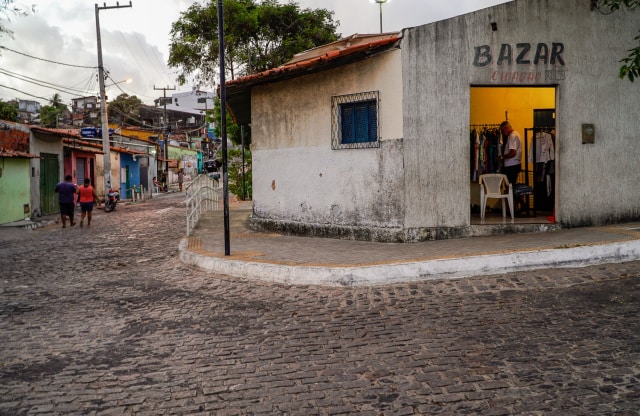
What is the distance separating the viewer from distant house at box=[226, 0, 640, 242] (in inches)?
370

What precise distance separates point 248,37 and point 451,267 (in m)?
22.1

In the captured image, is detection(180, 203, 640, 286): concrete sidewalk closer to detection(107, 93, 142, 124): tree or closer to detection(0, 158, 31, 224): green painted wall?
detection(0, 158, 31, 224): green painted wall

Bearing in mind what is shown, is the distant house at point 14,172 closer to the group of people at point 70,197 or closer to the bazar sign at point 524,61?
the group of people at point 70,197

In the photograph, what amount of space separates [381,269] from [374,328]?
2018 mm

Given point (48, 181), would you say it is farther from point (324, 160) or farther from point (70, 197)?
point (324, 160)

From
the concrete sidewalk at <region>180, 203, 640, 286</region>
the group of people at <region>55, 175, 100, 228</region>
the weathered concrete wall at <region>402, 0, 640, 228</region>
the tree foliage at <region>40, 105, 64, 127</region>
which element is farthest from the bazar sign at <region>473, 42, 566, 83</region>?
the tree foliage at <region>40, 105, 64, 127</region>

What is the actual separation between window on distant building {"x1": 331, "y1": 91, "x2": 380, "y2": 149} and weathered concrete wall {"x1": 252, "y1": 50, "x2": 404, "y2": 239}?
0.39 ft

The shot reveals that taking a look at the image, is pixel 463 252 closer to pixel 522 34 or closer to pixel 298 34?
pixel 522 34

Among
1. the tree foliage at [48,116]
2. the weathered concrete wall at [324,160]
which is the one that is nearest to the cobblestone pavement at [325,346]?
the weathered concrete wall at [324,160]

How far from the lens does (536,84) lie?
9727mm

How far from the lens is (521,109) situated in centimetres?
1273

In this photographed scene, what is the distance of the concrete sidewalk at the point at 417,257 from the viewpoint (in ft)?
24.0

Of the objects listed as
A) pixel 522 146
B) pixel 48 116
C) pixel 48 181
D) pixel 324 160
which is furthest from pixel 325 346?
pixel 48 116

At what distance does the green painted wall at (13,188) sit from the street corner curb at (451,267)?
15336 millimetres
